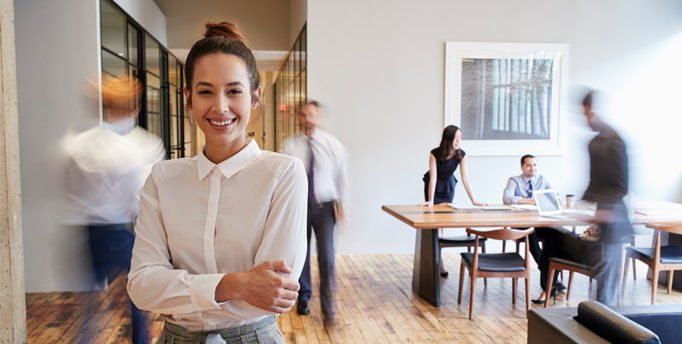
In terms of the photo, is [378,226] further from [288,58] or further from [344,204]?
[288,58]

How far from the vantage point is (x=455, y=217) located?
3.88 meters

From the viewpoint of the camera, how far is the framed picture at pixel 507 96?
586 cm

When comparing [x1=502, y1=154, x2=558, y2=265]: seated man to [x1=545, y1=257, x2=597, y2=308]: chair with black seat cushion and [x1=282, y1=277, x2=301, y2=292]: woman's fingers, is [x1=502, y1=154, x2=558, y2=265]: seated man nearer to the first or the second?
[x1=545, y1=257, x2=597, y2=308]: chair with black seat cushion

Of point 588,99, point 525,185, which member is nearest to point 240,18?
point 525,185

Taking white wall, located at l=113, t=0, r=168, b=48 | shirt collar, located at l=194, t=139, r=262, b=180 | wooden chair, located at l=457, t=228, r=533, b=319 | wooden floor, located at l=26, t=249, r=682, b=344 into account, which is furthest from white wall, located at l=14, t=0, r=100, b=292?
shirt collar, located at l=194, t=139, r=262, b=180

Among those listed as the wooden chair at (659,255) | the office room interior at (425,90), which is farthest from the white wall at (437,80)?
the wooden chair at (659,255)

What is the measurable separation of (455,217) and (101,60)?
3719mm

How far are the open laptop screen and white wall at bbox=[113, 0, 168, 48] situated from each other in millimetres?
4835

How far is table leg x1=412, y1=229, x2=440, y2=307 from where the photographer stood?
3963 mm

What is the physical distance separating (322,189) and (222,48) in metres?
2.72

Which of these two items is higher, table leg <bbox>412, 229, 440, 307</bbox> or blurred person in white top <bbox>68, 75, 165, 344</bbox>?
blurred person in white top <bbox>68, 75, 165, 344</bbox>

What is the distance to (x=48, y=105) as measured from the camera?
165 inches

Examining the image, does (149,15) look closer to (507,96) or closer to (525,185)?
(507,96)

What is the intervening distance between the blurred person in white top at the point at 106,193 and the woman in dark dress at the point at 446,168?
3027mm
